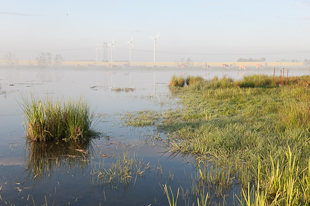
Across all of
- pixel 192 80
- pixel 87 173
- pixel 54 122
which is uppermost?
pixel 192 80

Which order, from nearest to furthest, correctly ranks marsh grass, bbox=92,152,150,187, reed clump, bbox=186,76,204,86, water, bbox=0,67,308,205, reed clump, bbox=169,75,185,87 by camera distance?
water, bbox=0,67,308,205 < marsh grass, bbox=92,152,150,187 < reed clump, bbox=186,76,204,86 < reed clump, bbox=169,75,185,87

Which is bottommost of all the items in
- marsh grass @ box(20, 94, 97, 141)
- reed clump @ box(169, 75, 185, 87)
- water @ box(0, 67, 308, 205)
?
water @ box(0, 67, 308, 205)

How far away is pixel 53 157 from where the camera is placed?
5832 mm

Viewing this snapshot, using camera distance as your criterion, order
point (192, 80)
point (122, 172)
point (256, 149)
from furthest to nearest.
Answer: point (192, 80), point (256, 149), point (122, 172)

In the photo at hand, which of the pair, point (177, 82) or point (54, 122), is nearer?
point (54, 122)

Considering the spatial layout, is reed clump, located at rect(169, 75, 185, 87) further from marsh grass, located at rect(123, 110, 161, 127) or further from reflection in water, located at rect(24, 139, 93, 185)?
reflection in water, located at rect(24, 139, 93, 185)

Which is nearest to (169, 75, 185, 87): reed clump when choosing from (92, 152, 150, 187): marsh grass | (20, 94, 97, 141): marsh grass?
(20, 94, 97, 141): marsh grass

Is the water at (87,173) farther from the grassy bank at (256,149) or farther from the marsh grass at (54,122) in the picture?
the grassy bank at (256,149)

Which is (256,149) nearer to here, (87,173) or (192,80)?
(87,173)

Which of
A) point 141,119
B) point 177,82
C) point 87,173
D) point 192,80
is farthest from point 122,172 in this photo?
point 177,82

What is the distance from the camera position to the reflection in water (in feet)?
16.8

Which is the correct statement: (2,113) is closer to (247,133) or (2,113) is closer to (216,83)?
(247,133)

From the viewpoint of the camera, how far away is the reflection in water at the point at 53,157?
5.12m

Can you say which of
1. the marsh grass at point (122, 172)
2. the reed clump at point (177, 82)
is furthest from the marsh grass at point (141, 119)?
the reed clump at point (177, 82)
